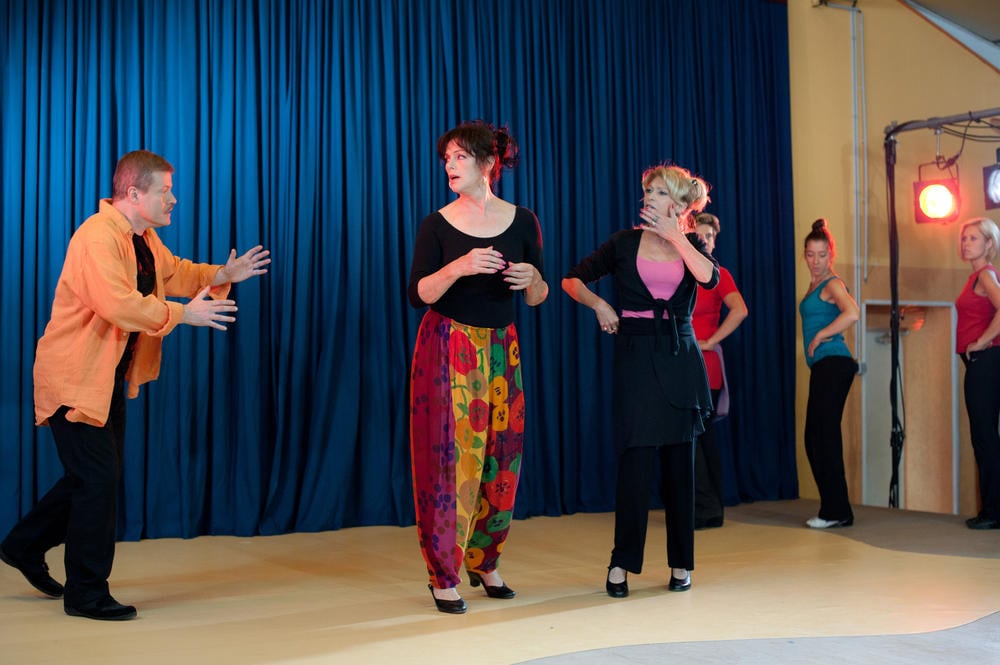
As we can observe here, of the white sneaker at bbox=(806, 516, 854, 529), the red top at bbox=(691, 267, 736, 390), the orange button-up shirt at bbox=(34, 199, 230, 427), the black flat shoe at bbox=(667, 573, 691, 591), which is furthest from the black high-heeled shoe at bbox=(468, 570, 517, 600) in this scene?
the white sneaker at bbox=(806, 516, 854, 529)

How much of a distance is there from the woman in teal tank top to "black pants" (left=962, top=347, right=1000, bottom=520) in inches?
24.5

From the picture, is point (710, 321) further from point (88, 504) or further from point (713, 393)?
point (88, 504)

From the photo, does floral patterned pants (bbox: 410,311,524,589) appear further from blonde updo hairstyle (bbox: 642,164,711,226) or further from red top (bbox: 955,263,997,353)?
red top (bbox: 955,263,997,353)

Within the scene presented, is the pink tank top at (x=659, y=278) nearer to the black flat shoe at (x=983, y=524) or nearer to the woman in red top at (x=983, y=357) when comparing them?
the woman in red top at (x=983, y=357)

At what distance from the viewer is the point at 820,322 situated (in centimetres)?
475

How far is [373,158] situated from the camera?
488 cm

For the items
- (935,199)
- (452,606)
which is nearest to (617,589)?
(452,606)

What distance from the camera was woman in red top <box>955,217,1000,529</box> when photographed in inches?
187

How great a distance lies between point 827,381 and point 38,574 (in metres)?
3.35

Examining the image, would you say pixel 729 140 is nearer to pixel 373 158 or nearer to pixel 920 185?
pixel 920 185

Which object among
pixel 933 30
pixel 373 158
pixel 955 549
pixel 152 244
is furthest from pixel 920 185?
pixel 152 244

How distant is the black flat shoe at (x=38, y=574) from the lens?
315 cm

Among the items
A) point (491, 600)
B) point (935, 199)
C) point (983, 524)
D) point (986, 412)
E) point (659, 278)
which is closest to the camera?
point (491, 600)

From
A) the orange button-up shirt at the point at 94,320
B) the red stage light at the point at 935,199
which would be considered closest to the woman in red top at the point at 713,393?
the red stage light at the point at 935,199
